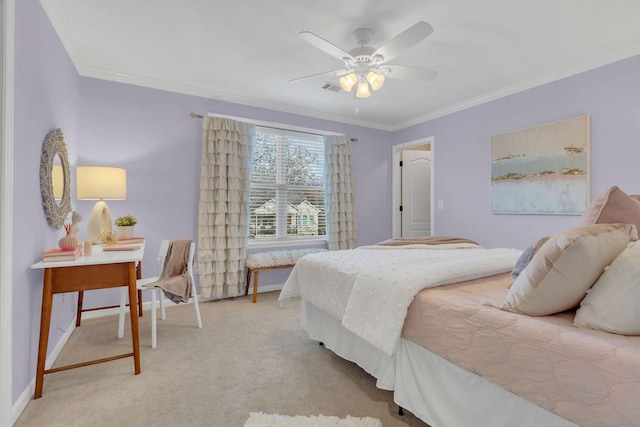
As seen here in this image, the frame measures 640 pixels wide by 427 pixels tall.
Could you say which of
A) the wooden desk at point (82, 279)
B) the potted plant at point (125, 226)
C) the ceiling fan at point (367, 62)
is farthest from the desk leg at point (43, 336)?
the ceiling fan at point (367, 62)

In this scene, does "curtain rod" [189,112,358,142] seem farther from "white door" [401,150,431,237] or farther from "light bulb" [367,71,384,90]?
"light bulb" [367,71,384,90]

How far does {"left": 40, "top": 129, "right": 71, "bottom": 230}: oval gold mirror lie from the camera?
2039mm

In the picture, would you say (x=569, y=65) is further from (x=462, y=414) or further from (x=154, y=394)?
(x=154, y=394)

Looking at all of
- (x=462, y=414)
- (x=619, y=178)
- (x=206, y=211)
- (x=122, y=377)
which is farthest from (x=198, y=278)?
(x=619, y=178)

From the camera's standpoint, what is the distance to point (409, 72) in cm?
245

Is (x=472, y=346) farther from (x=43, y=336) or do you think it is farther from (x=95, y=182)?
(x=95, y=182)

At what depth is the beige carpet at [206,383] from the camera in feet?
5.30

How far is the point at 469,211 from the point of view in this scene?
400 cm

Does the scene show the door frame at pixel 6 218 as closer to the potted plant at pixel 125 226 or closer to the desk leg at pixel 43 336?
the desk leg at pixel 43 336

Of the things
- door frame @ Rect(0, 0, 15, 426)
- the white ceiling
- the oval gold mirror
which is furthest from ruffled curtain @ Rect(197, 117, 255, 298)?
door frame @ Rect(0, 0, 15, 426)

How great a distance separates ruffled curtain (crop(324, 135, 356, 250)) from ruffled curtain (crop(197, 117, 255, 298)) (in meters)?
1.26

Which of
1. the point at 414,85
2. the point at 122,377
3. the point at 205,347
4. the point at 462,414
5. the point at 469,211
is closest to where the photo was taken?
the point at 462,414

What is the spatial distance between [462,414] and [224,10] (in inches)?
108

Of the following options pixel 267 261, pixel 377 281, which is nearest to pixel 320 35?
pixel 377 281
